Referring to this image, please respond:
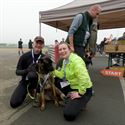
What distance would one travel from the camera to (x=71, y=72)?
560 centimetres

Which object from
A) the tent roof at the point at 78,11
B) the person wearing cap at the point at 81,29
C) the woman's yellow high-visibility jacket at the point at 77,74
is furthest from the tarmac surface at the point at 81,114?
the tent roof at the point at 78,11

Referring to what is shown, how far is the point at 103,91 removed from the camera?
7684 mm

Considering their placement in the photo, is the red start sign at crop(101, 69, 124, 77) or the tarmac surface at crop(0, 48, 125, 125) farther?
the red start sign at crop(101, 69, 124, 77)

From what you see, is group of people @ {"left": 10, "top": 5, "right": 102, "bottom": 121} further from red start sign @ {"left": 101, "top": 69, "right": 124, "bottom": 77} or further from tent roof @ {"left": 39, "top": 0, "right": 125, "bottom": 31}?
red start sign @ {"left": 101, "top": 69, "right": 124, "bottom": 77}

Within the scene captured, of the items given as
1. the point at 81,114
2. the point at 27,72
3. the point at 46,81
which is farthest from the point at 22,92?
Answer: the point at 81,114

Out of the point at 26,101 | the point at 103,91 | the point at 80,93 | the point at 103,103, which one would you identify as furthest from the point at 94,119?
the point at 103,91

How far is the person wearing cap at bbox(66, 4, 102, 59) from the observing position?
684 centimetres

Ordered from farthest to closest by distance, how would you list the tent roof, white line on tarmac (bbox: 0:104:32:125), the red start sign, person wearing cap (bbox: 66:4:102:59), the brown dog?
the red start sign < the tent roof < person wearing cap (bbox: 66:4:102:59) < the brown dog < white line on tarmac (bbox: 0:104:32:125)

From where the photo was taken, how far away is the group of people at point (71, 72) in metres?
5.29

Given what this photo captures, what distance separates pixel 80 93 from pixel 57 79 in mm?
949

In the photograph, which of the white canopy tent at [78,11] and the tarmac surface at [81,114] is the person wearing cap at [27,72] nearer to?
the tarmac surface at [81,114]

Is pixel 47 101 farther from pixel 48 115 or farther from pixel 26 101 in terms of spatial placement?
pixel 48 115

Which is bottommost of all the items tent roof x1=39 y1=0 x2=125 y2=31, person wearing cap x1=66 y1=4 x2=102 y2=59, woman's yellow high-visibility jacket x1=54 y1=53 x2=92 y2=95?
woman's yellow high-visibility jacket x1=54 y1=53 x2=92 y2=95

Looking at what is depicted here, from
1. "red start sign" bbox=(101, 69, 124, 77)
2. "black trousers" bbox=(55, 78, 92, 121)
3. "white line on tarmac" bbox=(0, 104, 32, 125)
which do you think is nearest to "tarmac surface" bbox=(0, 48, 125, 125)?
"white line on tarmac" bbox=(0, 104, 32, 125)
